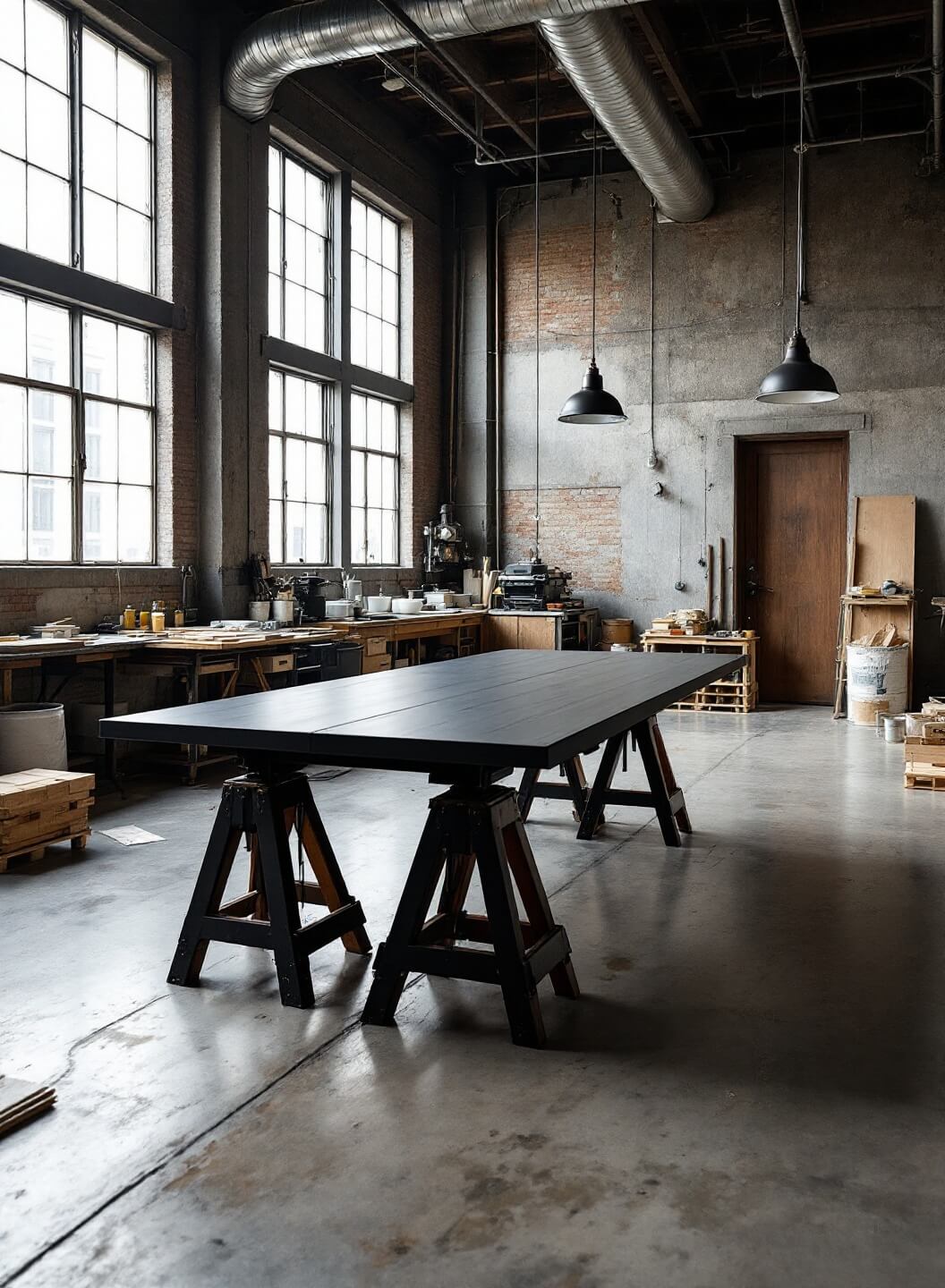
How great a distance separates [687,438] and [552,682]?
6.93 metres

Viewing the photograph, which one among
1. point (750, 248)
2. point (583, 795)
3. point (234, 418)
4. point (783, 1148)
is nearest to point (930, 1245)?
point (783, 1148)

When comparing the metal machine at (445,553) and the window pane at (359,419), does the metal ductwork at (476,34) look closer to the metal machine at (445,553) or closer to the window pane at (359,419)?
the window pane at (359,419)

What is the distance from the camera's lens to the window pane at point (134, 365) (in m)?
7.49

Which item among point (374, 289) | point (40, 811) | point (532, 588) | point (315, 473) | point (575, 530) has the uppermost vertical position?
point (374, 289)

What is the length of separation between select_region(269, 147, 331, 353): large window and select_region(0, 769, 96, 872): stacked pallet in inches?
195

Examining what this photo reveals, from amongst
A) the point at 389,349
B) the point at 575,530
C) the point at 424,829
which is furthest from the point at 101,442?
the point at 575,530

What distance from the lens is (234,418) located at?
8164mm

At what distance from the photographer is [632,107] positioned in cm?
777

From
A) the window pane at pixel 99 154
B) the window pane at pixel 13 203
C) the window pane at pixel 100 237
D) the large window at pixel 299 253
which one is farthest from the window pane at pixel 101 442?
the large window at pixel 299 253

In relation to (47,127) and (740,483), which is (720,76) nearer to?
(740,483)

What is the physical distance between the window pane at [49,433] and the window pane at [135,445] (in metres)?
→ 0.50

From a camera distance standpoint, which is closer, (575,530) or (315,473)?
(315,473)

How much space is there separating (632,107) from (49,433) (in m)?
4.71

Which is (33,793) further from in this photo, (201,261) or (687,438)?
(687,438)
